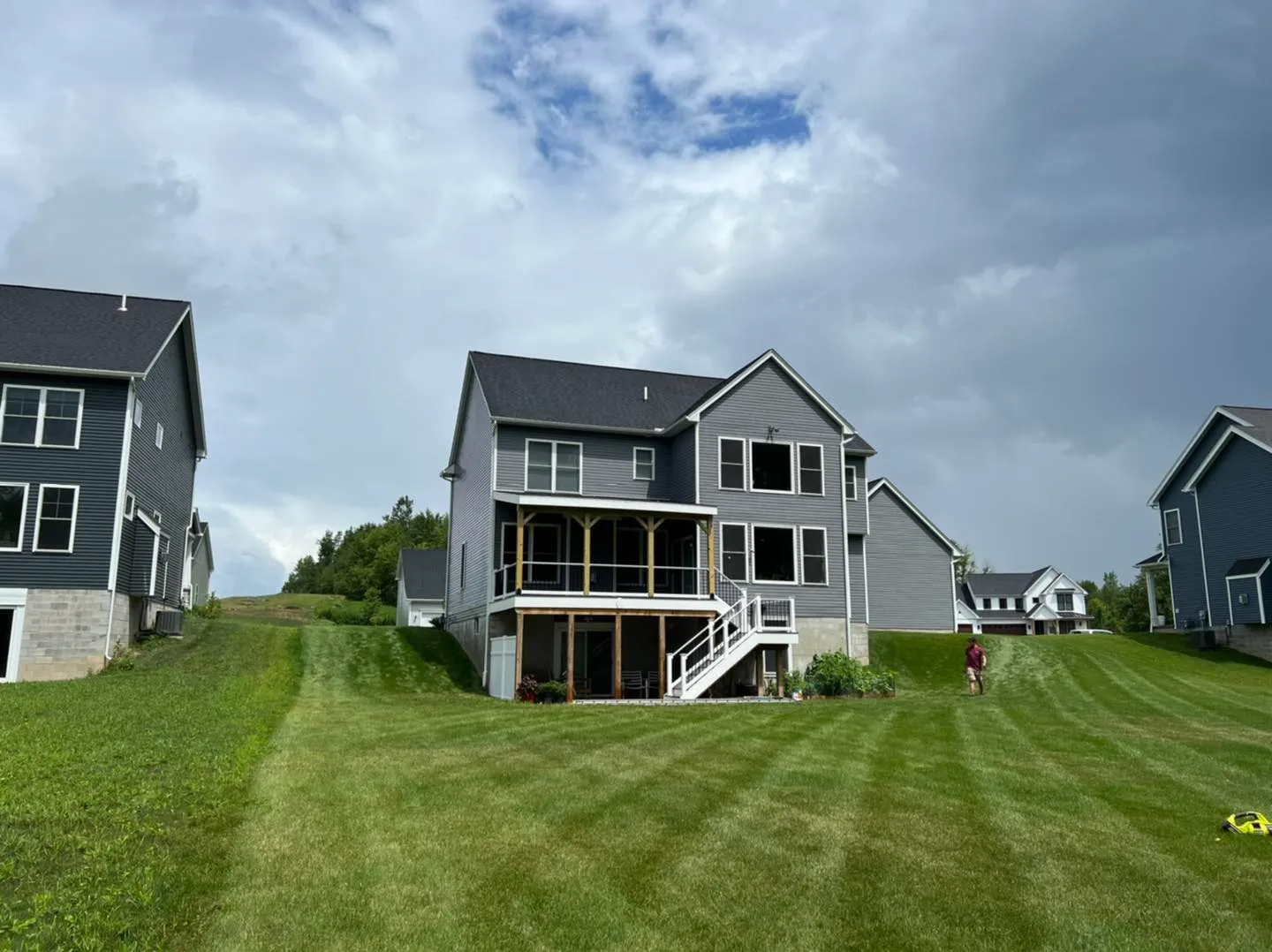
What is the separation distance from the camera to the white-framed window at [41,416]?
79.0 feet

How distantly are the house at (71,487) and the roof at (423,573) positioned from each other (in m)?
25.0

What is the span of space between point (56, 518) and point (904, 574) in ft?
99.6

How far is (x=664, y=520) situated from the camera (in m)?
27.6

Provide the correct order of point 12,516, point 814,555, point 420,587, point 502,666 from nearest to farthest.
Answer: point 12,516 < point 502,666 < point 814,555 < point 420,587

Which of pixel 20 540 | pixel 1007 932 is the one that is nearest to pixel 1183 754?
pixel 1007 932

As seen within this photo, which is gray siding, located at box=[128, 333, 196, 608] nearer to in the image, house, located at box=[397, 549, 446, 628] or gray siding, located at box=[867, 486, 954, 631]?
house, located at box=[397, 549, 446, 628]

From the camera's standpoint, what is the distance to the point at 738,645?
2462 cm

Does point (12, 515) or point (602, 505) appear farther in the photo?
point (602, 505)

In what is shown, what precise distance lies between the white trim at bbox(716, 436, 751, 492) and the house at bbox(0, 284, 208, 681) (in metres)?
14.7

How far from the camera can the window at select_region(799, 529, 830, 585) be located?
2927 cm

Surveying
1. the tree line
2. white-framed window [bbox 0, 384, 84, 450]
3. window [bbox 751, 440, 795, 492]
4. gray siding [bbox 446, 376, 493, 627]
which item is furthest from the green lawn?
the tree line

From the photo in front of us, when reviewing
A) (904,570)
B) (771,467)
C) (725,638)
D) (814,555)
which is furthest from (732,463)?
(904,570)

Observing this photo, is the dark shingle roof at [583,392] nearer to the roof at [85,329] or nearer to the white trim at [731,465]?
the white trim at [731,465]

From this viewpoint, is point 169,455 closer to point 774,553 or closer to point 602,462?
point 602,462
